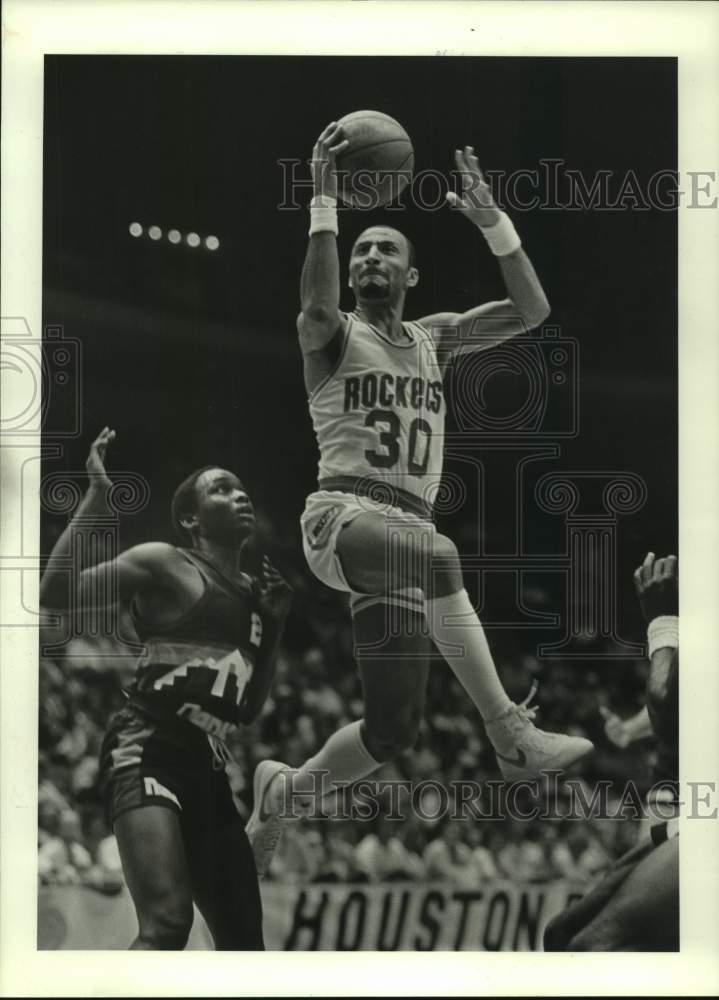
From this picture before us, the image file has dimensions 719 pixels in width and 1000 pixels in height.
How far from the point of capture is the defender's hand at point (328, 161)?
3.80 metres

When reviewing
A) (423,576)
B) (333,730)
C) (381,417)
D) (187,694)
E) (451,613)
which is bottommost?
(333,730)

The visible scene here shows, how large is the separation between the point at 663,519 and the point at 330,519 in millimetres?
1050

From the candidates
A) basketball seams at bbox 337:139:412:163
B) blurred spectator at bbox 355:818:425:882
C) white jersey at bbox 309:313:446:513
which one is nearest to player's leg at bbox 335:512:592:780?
white jersey at bbox 309:313:446:513

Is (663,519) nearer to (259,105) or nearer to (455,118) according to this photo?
(455,118)

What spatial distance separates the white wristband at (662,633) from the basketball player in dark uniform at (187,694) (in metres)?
1.14

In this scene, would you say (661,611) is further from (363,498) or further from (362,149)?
(362,149)

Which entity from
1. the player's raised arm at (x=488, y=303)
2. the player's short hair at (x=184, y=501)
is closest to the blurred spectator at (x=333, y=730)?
the player's short hair at (x=184, y=501)

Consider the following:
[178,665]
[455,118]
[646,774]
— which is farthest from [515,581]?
[455,118]

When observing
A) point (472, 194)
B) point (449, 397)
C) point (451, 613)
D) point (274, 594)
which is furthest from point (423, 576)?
point (472, 194)

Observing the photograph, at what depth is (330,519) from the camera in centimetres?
378

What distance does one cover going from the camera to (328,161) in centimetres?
380

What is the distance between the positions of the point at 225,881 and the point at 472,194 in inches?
89.6

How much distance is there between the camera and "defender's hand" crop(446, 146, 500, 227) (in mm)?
3844

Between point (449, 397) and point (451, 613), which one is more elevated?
point (449, 397)
